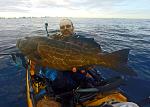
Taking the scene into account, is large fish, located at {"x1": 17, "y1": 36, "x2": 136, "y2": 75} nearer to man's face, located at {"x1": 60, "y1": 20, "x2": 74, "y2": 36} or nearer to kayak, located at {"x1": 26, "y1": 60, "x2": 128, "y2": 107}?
kayak, located at {"x1": 26, "y1": 60, "x2": 128, "y2": 107}

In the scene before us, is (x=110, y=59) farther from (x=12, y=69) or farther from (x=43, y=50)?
(x=12, y=69)

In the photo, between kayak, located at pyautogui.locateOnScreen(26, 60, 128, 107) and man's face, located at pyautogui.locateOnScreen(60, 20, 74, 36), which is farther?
man's face, located at pyautogui.locateOnScreen(60, 20, 74, 36)

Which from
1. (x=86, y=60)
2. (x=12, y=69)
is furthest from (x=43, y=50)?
(x=12, y=69)

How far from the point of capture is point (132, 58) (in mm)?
15375

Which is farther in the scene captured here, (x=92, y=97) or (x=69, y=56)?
(x=92, y=97)

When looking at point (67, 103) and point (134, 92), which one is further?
point (134, 92)

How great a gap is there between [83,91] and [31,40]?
2017mm

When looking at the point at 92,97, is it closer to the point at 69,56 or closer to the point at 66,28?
the point at 69,56

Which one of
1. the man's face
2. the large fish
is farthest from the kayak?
the man's face

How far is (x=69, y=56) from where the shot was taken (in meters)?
5.55

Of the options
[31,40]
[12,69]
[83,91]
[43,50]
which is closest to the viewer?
[43,50]

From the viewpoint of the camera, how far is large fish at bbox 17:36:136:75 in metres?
5.45

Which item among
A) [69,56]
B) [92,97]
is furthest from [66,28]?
[69,56]

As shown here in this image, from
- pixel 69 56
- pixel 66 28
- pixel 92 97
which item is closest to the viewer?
pixel 69 56
